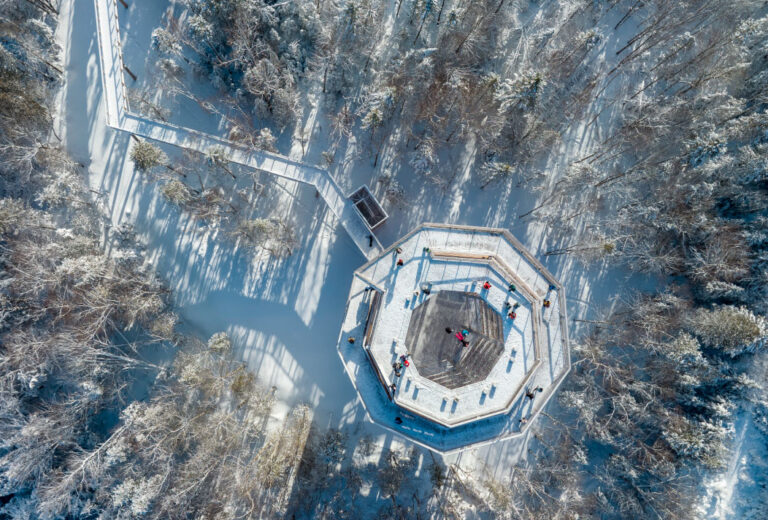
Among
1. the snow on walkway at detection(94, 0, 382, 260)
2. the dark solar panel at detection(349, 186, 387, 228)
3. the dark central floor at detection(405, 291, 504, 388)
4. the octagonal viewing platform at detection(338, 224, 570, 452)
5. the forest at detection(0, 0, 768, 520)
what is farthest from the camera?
the dark solar panel at detection(349, 186, 387, 228)

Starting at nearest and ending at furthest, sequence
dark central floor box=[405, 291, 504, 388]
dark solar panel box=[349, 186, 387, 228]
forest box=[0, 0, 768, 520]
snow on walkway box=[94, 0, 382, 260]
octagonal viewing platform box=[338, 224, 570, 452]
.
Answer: octagonal viewing platform box=[338, 224, 570, 452], dark central floor box=[405, 291, 504, 388], forest box=[0, 0, 768, 520], snow on walkway box=[94, 0, 382, 260], dark solar panel box=[349, 186, 387, 228]

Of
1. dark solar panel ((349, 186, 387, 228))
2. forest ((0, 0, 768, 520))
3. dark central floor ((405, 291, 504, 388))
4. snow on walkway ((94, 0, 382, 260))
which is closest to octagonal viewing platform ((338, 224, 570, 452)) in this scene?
dark central floor ((405, 291, 504, 388))

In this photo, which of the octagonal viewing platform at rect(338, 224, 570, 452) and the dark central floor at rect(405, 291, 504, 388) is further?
the dark central floor at rect(405, 291, 504, 388)

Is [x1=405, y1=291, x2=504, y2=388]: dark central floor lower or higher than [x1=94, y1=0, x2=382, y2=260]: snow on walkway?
lower

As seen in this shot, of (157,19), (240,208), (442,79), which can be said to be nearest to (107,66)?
(157,19)

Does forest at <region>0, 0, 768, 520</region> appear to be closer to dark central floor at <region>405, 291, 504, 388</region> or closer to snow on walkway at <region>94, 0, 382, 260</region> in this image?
snow on walkway at <region>94, 0, 382, 260</region>

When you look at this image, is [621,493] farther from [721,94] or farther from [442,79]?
[442,79]

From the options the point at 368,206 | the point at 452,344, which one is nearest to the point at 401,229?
the point at 368,206

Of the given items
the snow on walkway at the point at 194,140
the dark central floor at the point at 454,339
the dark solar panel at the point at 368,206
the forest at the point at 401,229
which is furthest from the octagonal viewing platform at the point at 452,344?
the forest at the point at 401,229
